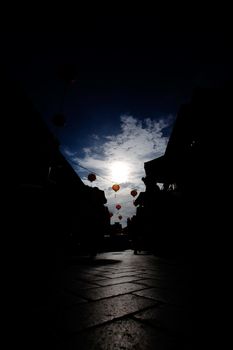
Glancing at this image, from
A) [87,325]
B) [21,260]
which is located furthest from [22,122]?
[87,325]

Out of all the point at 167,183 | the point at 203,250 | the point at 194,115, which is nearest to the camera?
the point at 203,250

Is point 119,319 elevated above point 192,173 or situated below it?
below

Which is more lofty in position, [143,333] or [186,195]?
[186,195]

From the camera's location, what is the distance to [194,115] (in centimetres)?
901

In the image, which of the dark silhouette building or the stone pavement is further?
the dark silhouette building

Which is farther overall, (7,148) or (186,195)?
(186,195)

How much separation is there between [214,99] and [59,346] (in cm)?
890

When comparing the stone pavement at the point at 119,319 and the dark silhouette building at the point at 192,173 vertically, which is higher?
the dark silhouette building at the point at 192,173

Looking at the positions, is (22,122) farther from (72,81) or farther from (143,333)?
(143,333)

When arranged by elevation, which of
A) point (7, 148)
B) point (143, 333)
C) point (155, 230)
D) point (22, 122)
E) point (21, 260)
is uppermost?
point (22, 122)

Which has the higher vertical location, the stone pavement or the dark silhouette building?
the dark silhouette building

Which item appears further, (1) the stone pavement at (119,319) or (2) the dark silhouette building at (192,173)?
(2) the dark silhouette building at (192,173)

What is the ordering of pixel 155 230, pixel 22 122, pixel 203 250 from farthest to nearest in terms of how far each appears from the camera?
pixel 155 230, pixel 203 250, pixel 22 122

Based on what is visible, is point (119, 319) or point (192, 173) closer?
point (119, 319)
